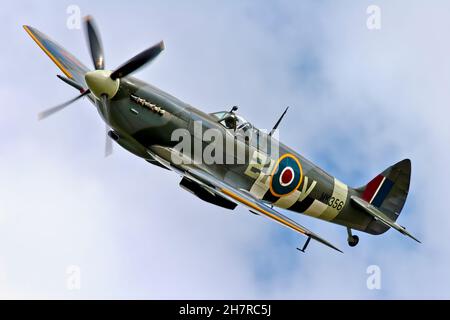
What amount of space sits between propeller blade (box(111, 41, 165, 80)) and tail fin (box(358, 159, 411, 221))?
761 cm

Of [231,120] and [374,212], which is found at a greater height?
[231,120]

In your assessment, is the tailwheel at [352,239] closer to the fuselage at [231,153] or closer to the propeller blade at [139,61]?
the fuselage at [231,153]

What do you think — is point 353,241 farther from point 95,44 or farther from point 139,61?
point 95,44

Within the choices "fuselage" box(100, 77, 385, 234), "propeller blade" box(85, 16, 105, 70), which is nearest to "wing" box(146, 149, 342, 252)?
"fuselage" box(100, 77, 385, 234)

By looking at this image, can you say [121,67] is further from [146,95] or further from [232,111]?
[232,111]

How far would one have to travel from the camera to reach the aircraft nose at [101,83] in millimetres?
15711

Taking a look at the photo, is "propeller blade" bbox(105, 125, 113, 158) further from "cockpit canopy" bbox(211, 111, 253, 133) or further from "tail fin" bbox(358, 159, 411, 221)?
"tail fin" bbox(358, 159, 411, 221)

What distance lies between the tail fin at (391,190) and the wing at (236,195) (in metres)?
5.11

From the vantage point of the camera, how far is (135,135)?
16328 millimetres

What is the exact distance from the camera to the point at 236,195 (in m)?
15.4

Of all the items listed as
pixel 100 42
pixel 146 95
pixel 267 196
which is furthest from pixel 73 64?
pixel 267 196

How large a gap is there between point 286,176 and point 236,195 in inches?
122

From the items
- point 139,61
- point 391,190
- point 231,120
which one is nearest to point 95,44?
point 139,61

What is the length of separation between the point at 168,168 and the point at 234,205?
1.73 meters
